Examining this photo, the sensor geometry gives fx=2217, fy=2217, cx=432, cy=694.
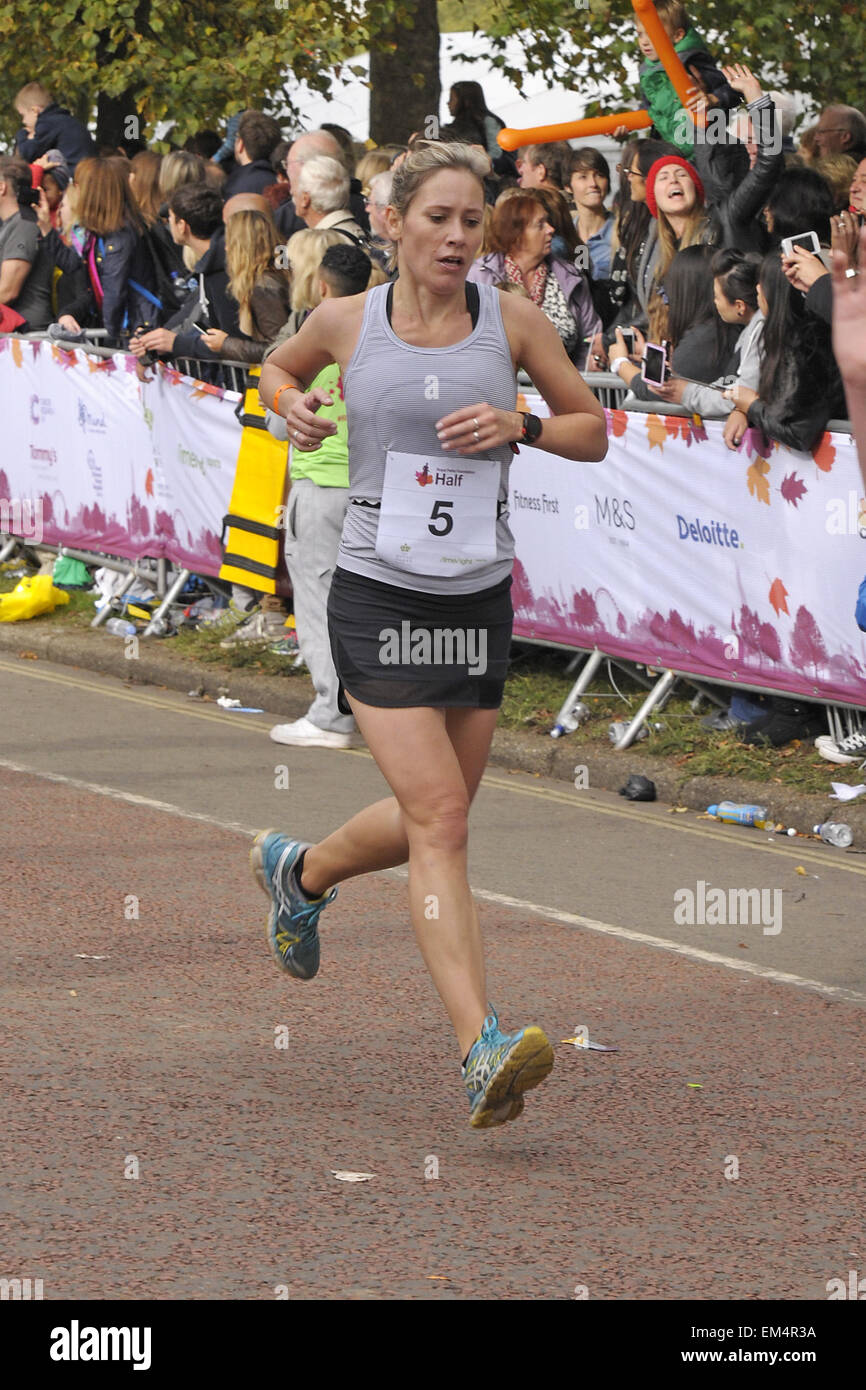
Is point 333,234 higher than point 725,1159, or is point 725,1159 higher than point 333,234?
point 333,234

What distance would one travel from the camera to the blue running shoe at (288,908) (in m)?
5.64

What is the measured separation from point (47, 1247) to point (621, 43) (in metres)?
18.8

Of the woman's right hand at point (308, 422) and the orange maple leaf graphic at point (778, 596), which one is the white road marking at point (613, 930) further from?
the woman's right hand at point (308, 422)

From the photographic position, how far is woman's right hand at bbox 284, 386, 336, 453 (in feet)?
16.4

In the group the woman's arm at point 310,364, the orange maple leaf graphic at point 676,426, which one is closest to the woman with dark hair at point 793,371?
the orange maple leaf graphic at point 676,426

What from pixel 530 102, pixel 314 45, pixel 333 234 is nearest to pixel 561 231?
pixel 333 234

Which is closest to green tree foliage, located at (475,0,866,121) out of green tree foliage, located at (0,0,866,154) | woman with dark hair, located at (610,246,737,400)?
green tree foliage, located at (0,0,866,154)

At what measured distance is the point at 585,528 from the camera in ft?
31.7

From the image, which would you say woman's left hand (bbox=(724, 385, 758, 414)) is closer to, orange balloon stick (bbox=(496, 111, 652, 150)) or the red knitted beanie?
the red knitted beanie

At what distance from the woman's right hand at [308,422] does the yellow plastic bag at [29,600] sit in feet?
26.4

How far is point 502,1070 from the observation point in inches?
181

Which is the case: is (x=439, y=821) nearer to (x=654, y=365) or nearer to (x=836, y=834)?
(x=836, y=834)

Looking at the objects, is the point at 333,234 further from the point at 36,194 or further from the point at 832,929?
the point at 36,194

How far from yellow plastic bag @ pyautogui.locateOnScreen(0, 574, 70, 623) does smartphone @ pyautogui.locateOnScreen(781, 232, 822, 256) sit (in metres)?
6.03
